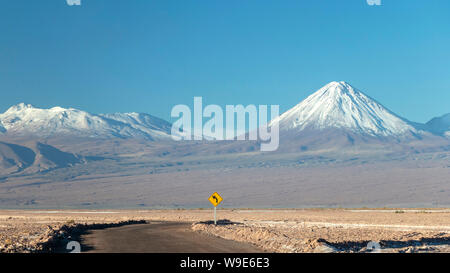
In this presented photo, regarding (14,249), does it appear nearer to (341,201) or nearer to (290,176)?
(341,201)

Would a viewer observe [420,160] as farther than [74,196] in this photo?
Yes

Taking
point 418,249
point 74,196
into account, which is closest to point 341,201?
point 74,196

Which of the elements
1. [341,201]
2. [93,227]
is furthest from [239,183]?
[93,227]

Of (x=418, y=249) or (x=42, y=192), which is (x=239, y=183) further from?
(x=418, y=249)

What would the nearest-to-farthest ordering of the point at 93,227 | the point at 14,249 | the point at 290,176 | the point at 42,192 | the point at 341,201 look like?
the point at 14,249, the point at 93,227, the point at 341,201, the point at 42,192, the point at 290,176

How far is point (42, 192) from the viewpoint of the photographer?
151250 millimetres

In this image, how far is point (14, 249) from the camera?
18781 millimetres

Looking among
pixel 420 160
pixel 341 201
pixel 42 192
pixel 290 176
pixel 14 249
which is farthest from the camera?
pixel 420 160

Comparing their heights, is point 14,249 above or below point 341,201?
above
